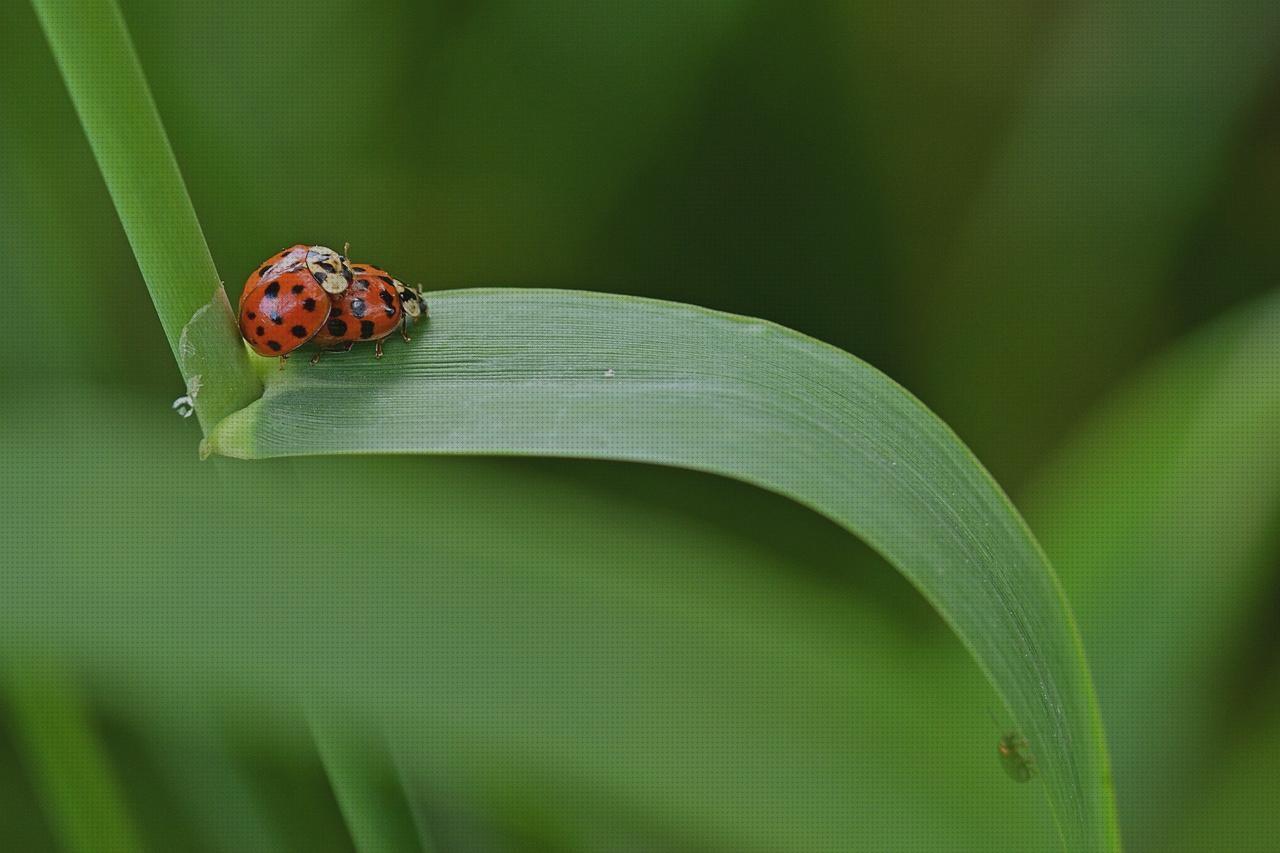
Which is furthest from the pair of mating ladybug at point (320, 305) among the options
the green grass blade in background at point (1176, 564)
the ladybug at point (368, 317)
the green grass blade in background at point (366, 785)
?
the green grass blade in background at point (1176, 564)

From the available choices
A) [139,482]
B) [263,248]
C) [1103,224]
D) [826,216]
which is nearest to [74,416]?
[139,482]

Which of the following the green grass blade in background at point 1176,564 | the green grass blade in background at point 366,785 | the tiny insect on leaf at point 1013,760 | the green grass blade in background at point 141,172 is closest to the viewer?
the green grass blade in background at point 141,172

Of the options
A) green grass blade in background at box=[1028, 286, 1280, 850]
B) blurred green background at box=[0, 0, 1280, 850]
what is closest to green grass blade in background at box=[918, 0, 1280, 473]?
blurred green background at box=[0, 0, 1280, 850]

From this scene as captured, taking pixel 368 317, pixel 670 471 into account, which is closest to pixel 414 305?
pixel 368 317

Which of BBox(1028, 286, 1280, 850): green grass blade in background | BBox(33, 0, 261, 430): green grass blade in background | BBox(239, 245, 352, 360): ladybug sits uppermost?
BBox(33, 0, 261, 430): green grass blade in background

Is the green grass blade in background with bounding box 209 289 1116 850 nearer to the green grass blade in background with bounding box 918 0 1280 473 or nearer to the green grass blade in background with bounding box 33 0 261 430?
the green grass blade in background with bounding box 33 0 261 430

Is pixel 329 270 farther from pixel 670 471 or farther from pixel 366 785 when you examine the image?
pixel 670 471

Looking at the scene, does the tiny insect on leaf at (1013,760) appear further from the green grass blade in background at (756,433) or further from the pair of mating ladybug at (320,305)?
the pair of mating ladybug at (320,305)

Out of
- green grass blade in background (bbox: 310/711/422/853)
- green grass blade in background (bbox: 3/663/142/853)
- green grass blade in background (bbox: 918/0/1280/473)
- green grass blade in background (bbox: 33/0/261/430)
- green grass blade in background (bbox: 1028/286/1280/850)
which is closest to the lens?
green grass blade in background (bbox: 33/0/261/430)
